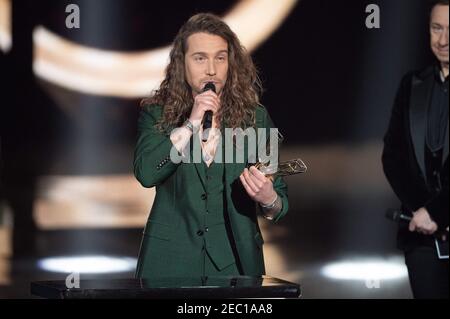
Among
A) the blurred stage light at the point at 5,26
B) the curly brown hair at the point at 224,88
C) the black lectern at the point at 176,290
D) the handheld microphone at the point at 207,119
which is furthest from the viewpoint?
the blurred stage light at the point at 5,26

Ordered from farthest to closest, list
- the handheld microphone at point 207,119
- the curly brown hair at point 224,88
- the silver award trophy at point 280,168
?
the curly brown hair at point 224,88, the handheld microphone at point 207,119, the silver award trophy at point 280,168

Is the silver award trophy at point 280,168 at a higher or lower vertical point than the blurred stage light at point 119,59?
lower

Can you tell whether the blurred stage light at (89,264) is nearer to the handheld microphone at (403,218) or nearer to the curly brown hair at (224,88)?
the curly brown hair at (224,88)

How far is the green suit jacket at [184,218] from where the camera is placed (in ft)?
10.8

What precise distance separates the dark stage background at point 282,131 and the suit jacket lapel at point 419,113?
4.07 ft

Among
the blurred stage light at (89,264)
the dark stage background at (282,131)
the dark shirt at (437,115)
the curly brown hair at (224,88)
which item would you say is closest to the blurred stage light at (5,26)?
the dark stage background at (282,131)

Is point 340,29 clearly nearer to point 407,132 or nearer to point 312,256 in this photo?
point 312,256

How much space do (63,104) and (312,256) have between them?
1323 mm

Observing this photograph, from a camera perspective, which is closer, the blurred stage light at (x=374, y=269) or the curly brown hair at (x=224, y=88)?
the curly brown hair at (x=224, y=88)

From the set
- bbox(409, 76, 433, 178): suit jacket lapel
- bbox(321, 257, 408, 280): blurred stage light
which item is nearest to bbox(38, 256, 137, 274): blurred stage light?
bbox(321, 257, 408, 280): blurred stage light

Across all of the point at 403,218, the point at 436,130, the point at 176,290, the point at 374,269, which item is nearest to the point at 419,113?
the point at 436,130

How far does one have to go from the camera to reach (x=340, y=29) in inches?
190

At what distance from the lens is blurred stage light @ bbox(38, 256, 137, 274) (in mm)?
4816

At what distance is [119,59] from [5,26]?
56 cm
